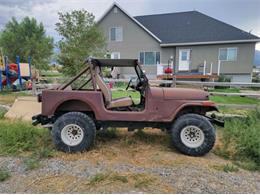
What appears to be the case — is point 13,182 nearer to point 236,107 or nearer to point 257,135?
point 257,135

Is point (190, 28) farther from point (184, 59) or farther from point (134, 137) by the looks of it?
A: point (134, 137)

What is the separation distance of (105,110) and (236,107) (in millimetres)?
4358

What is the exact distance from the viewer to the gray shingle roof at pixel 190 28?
15755 mm

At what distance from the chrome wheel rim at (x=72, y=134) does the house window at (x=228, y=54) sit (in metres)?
15.9

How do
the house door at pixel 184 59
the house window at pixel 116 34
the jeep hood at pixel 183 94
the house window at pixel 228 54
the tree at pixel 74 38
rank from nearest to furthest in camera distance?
the jeep hood at pixel 183 94, the tree at pixel 74 38, the house window at pixel 228 54, the house door at pixel 184 59, the house window at pixel 116 34

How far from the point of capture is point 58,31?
9344 millimetres

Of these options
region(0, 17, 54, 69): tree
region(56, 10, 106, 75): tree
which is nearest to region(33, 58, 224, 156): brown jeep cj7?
region(56, 10, 106, 75): tree

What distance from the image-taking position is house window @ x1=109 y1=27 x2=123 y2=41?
18.1 meters

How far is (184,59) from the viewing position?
55.2 ft

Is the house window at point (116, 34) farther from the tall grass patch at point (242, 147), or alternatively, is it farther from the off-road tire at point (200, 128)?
the off-road tire at point (200, 128)

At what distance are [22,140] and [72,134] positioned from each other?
1.07 m

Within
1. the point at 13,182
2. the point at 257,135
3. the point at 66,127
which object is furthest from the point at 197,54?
the point at 13,182

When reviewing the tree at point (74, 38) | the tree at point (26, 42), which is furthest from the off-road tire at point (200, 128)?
the tree at point (26, 42)

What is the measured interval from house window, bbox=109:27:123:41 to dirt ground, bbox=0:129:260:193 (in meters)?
16.1
